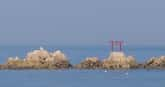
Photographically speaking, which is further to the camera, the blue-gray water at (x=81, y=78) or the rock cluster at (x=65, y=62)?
the rock cluster at (x=65, y=62)

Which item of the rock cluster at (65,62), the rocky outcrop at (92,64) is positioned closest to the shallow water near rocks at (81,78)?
the rock cluster at (65,62)

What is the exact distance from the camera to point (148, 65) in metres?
107

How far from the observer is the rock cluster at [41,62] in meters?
105

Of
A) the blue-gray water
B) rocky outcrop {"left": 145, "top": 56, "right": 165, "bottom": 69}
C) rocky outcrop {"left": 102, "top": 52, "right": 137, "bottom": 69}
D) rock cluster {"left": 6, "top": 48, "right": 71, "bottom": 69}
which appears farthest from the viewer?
rocky outcrop {"left": 145, "top": 56, "right": 165, "bottom": 69}

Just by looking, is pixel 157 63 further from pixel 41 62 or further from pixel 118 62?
pixel 41 62

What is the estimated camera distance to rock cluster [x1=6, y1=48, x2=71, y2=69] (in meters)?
105

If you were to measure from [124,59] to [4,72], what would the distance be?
49.4ft

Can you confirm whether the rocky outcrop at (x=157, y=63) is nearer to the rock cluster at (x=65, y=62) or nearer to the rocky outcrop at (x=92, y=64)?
the rock cluster at (x=65, y=62)

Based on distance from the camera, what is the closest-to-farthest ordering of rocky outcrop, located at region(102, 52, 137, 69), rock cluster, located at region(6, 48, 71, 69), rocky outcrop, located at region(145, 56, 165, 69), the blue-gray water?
the blue-gray water < rocky outcrop, located at region(102, 52, 137, 69) < rock cluster, located at region(6, 48, 71, 69) < rocky outcrop, located at region(145, 56, 165, 69)

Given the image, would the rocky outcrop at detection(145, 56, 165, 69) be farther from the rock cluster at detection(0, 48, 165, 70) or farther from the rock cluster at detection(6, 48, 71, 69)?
the rock cluster at detection(6, 48, 71, 69)

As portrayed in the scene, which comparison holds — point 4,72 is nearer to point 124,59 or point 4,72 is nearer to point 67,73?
point 67,73

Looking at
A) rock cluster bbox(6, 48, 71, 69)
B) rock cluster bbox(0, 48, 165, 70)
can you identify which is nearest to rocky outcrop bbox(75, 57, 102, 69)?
rock cluster bbox(0, 48, 165, 70)

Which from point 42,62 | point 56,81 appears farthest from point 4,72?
point 56,81

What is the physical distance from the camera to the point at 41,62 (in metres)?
106
